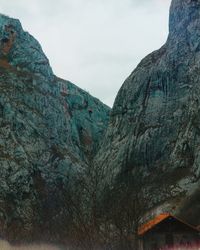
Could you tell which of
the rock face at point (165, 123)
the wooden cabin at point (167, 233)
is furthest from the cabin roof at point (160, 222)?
the rock face at point (165, 123)

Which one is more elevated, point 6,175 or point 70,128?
point 70,128

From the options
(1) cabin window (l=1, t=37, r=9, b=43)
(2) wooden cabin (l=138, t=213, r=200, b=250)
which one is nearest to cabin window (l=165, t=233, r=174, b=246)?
(2) wooden cabin (l=138, t=213, r=200, b=250)

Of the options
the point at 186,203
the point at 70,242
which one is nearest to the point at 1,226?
the point at 70,242

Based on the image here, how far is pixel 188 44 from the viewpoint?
→ 126m

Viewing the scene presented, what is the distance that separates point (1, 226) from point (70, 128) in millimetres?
55640

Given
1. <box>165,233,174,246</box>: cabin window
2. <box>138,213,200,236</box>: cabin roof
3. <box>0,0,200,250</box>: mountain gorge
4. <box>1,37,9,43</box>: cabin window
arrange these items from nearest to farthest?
1. <box>138,213,200,236</box>: cabin roof
2. <box>165,233,174,246</box>: cabin window
3. <box>0,0,200,250</box>: mountain gorge
4. <box>1,37,9,43</box>: cabin window

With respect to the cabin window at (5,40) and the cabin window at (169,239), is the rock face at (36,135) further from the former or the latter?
the cabin window at (169,239)

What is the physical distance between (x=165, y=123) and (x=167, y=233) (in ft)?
203

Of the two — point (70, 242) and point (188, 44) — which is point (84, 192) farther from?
point (188, 44)

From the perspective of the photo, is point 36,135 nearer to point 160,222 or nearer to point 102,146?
point 102,146

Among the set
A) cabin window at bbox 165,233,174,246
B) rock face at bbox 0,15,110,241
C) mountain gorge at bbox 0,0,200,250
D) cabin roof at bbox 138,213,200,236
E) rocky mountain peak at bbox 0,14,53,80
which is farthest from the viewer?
rocky mountain peak at bbox 0,14,53,80

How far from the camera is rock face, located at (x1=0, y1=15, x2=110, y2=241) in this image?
106m

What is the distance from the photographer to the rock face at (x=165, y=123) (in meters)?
103

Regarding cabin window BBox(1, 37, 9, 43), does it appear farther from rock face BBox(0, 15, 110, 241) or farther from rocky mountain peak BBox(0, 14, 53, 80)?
rock face BBox(0, 15, 110, 241)
